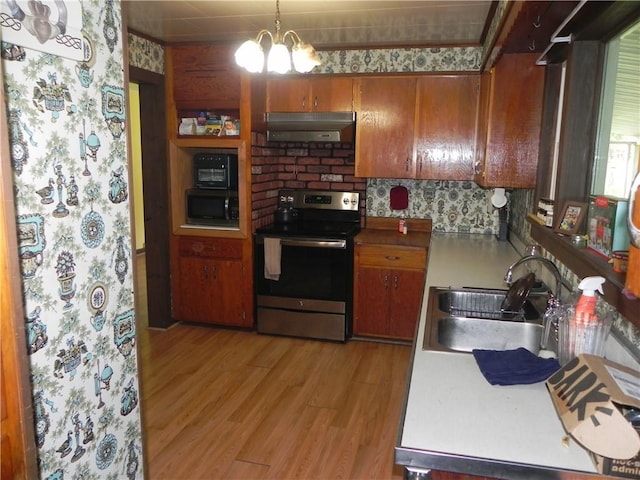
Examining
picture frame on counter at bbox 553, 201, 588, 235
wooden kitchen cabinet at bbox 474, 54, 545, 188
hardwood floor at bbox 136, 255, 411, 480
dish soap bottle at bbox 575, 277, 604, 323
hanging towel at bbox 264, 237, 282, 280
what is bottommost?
hardwood floor at bbox 136, 255, 411, 480

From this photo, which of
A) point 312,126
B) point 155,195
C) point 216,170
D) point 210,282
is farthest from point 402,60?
point 210,282

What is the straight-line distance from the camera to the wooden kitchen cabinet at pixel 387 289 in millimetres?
3676

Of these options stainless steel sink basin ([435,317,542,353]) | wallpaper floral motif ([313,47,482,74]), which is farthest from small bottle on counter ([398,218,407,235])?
stainless steel sink basin ([435,317,542,353])

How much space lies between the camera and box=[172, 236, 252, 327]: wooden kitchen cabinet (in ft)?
13.0

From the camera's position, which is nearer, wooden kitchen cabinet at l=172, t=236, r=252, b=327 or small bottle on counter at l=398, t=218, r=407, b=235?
wooden kitchen cabinet at l=172, t=236, r=252, b=327

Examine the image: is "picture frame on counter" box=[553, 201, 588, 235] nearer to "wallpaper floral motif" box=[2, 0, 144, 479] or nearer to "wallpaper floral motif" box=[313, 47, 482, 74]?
"wallpaper floral motif" box=[2, 0, 144, 479]

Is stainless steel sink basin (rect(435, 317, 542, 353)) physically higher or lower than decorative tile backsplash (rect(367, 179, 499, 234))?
lower

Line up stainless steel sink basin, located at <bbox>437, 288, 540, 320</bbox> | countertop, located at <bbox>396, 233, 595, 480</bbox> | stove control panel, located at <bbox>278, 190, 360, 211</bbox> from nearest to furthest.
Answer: countertop, located at <bbox>396, 233, 595, 480</bbox> → stainless steel sink basin, located at <bbox>437, 288, 540, 320</bbox> → stove control panel, located at <bbox>278, 190, 360, 211</bbox>

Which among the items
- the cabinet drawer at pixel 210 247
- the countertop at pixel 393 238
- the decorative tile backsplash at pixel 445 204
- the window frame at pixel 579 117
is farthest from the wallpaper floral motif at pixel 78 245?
the decorative tile backsplash at pixel 445 204

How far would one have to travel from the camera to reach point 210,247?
397 cm

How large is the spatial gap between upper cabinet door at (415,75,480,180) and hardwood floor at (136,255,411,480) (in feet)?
4.79

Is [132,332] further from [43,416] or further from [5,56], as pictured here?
[5,56]

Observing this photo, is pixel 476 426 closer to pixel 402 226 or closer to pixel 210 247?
pixel 402 226

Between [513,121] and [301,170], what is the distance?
6.92 ft
